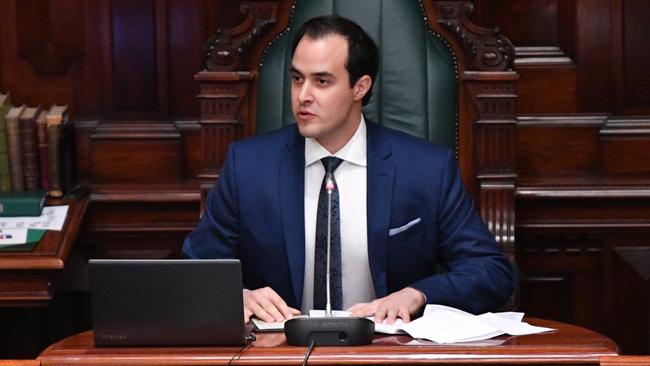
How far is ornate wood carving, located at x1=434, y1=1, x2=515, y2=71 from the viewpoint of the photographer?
3.96 metres

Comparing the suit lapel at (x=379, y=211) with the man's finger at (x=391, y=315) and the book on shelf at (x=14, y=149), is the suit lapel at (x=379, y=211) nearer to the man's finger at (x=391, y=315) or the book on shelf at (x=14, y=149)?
the man's finger at (x=391, y=315)

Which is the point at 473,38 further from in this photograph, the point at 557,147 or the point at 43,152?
the point at 43,152

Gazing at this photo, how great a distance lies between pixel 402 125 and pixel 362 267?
0.54 metres

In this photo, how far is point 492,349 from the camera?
107 inches

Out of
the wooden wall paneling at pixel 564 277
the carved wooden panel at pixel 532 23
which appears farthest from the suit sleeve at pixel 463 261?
the carved wooden panel at pixel 532 23

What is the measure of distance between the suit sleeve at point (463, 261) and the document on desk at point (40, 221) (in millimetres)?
1258

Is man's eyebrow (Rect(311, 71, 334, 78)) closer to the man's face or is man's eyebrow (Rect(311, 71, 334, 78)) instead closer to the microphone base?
the man's face

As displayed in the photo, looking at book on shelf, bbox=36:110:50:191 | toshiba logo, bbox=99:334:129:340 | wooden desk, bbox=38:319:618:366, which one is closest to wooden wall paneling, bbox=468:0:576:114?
book on shelf, bbox=36:110:50:191

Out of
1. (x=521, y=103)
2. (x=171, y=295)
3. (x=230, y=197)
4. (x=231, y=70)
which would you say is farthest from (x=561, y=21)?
(x=171, y=295)

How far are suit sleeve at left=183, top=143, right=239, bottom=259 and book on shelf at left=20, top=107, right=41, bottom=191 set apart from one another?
3.09 ft

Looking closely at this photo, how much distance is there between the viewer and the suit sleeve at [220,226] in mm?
Result: 3602

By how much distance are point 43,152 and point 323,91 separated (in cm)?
124

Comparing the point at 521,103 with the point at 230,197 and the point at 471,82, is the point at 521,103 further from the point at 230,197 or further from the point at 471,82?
the point at 230,197

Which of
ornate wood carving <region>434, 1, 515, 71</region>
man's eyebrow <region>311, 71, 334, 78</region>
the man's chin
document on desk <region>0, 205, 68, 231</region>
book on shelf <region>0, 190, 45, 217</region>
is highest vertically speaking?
ornate wood carving <region>434, 1, 515, 71</region>
